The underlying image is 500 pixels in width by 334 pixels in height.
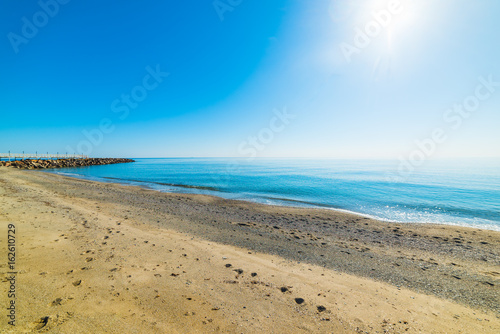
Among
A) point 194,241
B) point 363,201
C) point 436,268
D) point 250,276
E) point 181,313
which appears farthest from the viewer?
point 363,201

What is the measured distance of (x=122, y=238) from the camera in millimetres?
8508

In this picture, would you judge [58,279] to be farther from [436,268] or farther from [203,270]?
[436,268]

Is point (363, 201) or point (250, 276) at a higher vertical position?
point (250, 276)

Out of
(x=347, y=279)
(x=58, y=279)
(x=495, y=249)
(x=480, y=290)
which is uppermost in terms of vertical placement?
(x=58, y=279)

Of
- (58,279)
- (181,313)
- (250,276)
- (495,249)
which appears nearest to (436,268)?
(495,249)

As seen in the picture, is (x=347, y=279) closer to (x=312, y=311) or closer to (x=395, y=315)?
(x=395, y=315)

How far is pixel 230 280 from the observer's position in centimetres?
596

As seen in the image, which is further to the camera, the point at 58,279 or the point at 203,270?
the point at 203,270

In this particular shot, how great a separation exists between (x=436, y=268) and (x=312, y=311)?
7475 millimetres

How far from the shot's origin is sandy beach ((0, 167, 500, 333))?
4246 mm

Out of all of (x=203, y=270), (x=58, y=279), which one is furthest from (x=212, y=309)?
(x=58, y=279)

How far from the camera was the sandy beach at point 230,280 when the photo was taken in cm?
425

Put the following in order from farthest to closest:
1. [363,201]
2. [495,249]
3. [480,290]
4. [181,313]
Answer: [363,201] < [495,249] < [480,290] < [181,313]

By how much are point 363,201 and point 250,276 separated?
23775mm
